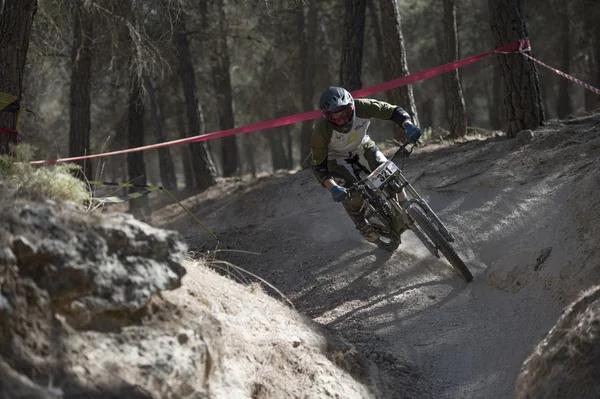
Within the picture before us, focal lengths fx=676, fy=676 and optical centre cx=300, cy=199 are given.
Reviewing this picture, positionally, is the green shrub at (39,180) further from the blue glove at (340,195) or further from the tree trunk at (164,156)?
the tree trunk at (164,156)

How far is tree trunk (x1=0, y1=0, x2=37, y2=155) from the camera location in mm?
6613

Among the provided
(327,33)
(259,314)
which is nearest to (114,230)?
(259,314)

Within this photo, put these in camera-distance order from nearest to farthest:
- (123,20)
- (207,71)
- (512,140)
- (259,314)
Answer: (259,314) → (512,140) → (123,20) → (207,71)

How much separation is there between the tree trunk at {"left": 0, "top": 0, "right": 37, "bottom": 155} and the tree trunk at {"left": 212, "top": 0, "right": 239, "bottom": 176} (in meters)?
11.4

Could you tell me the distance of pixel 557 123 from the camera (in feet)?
33.3

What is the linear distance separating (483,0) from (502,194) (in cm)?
1652

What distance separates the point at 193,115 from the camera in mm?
16578

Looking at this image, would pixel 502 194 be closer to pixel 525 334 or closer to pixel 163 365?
pixel 525 334

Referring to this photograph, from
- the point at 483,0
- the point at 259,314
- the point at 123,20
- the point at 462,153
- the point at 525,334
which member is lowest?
the point at 525,334

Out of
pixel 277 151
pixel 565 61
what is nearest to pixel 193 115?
pixel 565 61

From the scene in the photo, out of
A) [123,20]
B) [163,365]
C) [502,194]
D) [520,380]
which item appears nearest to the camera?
[163,365]

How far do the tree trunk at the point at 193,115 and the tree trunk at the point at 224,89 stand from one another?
158cm

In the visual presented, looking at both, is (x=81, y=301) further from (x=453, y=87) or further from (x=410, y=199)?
(x=453, y=87)

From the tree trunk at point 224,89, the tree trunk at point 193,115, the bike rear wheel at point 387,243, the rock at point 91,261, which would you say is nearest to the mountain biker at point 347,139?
A: the bike rear wheel at point 387,243
